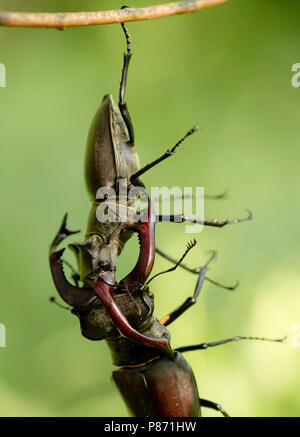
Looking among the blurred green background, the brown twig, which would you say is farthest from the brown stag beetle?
the blurred green background

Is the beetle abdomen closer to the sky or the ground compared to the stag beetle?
closer to the ground

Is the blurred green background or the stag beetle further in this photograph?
the blurred green background

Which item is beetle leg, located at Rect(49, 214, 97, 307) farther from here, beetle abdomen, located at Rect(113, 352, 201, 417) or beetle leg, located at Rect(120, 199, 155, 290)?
beetle abdomen, located at Rect(113, 352, 201, 417)

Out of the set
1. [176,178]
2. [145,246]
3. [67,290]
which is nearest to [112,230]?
[145,246]

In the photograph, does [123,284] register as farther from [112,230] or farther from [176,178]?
[176,178]

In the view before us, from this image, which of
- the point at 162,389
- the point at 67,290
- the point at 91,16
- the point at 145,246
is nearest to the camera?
the point at 91,16
